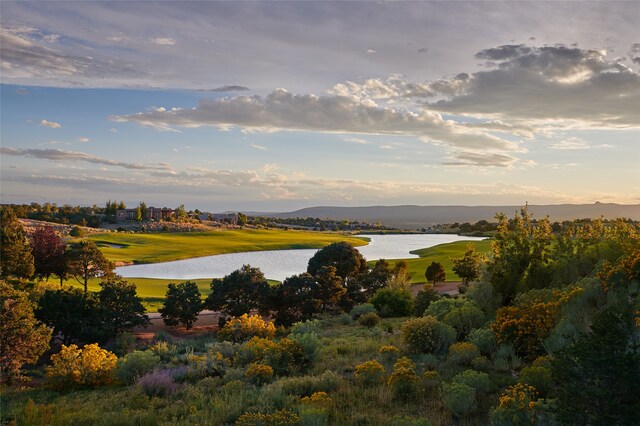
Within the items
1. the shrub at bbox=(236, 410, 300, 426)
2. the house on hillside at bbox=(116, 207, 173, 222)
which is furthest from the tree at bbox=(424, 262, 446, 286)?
the house on hillside at bbox=(116, 207, 173, 222)

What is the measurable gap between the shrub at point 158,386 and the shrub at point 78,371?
3.38 meters

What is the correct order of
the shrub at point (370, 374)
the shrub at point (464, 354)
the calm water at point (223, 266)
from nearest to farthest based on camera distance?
1. the shrub at point (370, 374)
2. the shrub at point (464, 354)
3. the calm water at point (223, 266)

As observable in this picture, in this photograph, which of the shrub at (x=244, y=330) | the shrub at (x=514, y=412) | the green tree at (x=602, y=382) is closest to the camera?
the green tree at (x=602, y=382)

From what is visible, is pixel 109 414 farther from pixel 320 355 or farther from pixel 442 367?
pixel 442 367

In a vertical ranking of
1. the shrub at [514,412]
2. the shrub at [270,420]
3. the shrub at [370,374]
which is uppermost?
the shrub at [514,412]

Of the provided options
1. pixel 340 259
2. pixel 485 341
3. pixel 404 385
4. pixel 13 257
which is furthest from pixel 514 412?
pixel 13 257

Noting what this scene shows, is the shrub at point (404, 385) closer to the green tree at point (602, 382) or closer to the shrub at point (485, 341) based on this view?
the shrub at point (485, 341)

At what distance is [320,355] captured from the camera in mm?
15016

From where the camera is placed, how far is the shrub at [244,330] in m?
20.6

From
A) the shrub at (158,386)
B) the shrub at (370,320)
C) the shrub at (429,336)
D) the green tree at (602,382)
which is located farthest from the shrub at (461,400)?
the shrub at (370,320)

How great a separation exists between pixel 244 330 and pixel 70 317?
316 inches

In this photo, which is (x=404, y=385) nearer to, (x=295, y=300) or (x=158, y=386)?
(x=158, y=386)

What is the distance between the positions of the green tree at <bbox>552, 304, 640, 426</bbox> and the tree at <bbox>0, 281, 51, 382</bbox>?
54.8 feet

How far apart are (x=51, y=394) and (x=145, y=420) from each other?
6.51m
